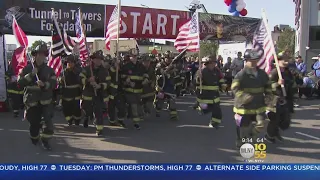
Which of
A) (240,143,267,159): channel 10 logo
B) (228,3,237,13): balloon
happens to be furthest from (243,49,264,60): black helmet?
(228,3,237,13): balloon

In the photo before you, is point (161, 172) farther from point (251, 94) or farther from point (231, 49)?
Result: point (231, 49)

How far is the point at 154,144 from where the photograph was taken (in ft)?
23.7

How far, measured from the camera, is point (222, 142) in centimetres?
739

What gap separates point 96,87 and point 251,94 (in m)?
3.30

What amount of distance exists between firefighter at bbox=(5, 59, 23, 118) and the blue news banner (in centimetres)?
663

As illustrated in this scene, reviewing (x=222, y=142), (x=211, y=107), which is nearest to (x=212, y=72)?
(x=211, y=107)

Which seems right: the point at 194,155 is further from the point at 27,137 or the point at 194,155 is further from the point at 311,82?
the point at 311,82

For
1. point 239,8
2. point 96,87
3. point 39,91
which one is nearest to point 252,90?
point 96,87

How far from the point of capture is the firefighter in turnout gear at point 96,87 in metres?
7.90

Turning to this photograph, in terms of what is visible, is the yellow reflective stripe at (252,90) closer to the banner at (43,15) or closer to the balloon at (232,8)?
the banner at (43,15)

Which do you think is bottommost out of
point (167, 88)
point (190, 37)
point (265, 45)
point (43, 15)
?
point (167, 88)

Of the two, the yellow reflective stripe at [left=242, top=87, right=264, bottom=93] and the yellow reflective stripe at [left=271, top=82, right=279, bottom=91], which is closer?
the yellow reflective stripe at [left=242, top=87, right=264, bottom=93]

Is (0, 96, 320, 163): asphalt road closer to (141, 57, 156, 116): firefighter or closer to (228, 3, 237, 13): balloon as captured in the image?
(141, 57, 156, 116): firefighter

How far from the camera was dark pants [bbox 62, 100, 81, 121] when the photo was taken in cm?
907
